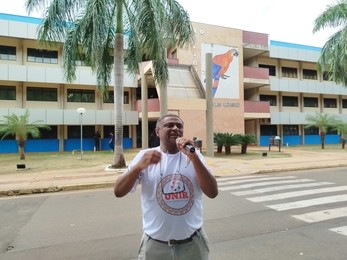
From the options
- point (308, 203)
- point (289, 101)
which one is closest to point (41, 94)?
point (308, 203)

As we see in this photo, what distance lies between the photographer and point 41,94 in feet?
86.6

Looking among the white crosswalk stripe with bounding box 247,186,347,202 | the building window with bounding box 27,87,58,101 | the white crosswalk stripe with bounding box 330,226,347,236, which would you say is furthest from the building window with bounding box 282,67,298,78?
the white crosswalk stripe with bounding box 330,226,347,236

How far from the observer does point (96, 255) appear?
449cm

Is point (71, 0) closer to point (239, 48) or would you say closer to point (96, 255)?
point (96, 255)

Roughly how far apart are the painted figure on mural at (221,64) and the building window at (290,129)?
1138 centimetres

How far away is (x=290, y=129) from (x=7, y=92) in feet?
92.6

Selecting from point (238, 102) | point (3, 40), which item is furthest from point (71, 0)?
point (238, 102)

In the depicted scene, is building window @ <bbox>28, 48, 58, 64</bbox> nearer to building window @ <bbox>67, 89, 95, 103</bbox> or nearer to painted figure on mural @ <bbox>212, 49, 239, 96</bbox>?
building window @ <bbox>67, 89, 95, 103</bbox>

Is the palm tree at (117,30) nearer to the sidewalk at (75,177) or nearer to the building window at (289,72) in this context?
the sidewalk at (75,177)

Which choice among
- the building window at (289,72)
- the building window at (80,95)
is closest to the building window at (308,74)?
the building window at (289,72)

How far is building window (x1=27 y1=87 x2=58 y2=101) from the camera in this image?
26000 millimetres

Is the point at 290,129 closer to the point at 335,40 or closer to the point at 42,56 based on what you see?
the point at 335,40

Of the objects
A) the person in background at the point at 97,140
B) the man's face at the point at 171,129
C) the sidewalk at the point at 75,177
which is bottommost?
the sidewalk at the point at 75,177

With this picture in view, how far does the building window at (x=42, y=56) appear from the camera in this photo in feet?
85.3
